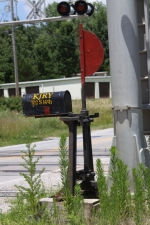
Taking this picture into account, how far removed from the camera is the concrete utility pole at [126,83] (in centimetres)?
684

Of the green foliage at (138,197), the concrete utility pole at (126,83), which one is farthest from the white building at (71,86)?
the green foliage at (138,197)

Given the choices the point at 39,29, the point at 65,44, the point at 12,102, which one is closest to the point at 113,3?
the point at 12,102

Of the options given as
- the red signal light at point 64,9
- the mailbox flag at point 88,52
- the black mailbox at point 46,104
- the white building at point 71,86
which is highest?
the red signal light at point 64,9

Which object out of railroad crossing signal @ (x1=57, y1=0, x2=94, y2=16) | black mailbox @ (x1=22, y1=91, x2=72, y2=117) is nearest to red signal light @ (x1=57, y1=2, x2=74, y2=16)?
railroad crossing signal @ (x1=57, y1=0, x2=94, y2=16)

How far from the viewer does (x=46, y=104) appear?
6.83 metres

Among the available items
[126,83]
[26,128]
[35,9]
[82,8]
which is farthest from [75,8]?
[26,128]

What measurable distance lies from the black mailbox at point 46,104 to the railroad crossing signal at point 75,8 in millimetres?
9644

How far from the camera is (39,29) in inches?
3484

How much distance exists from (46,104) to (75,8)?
10523mm

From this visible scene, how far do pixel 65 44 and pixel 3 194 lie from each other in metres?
69.3

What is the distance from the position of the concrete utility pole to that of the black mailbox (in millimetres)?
597

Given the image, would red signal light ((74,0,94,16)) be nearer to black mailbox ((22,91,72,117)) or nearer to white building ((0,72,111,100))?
black mailbox ((22,91,72,117))

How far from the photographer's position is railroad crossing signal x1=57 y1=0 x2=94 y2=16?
641 inches

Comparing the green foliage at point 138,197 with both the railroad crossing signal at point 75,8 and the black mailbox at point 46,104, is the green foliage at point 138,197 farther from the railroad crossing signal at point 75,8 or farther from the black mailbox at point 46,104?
the railroad crossing signal at point 75,8
